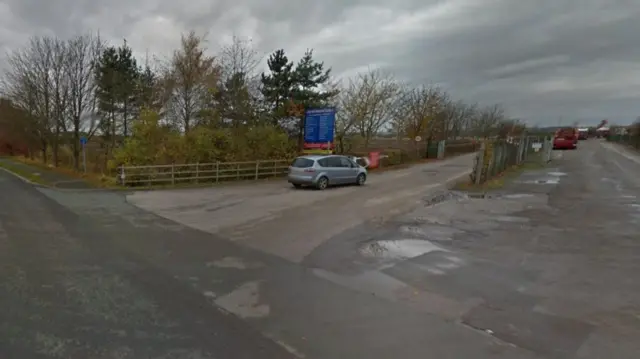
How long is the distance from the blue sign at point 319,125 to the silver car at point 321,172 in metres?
4.20

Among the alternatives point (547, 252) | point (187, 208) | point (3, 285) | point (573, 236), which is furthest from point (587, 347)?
point (187, 208)

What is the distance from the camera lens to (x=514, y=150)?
2589 centimetres

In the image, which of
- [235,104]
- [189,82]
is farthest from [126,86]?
[235,104]

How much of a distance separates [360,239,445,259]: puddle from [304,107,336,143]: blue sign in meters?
15.8

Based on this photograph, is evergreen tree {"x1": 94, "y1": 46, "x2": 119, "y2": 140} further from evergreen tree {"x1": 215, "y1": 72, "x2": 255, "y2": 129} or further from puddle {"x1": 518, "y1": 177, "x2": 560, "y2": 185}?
puddle {"x1": 518, "y1": 177, "x2": 560, "y2": 185}

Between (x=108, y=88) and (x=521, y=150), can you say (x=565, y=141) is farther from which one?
(x=108, y=88)

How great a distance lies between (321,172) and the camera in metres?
17.7

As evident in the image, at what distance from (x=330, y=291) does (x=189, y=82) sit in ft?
82.2

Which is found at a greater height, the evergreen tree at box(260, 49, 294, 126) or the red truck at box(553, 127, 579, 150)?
the evergreen tree at box(260, 49, 294, 126)

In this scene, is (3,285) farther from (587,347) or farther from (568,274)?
(568,274)

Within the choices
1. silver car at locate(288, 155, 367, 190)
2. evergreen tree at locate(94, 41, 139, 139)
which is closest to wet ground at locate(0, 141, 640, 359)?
silver car at locate(288, 155, 367, 190)

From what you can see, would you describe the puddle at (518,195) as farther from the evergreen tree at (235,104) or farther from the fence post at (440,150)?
the fence post at (440,150)

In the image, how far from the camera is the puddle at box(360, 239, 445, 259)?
6882 millimetres

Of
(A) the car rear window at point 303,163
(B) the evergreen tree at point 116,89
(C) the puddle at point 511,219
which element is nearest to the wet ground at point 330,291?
(C) the puddle at point 511,219
